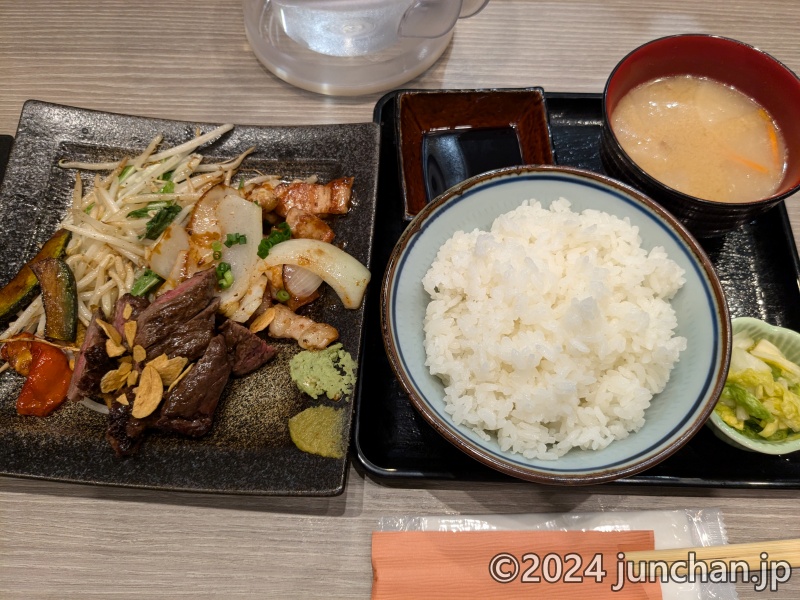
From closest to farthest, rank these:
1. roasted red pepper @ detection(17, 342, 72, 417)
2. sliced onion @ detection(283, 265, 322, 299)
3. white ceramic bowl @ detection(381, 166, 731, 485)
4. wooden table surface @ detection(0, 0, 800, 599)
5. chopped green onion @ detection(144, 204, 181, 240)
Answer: white ceramic bowl @ detection(381, 166, 731, 485)
wooden table surface @ detection(0, 0, 800, 599)
roasted red pepper @ detection(17, 342, 72, 417)
sliced onion @ detection(283, 265, 322, 299)
chopped green onion @ detection(144, 204, 181, 240)

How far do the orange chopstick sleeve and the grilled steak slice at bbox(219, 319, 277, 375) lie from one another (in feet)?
2.63

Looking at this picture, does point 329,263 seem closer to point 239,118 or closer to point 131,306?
point 131,306

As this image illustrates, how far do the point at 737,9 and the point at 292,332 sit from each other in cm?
321

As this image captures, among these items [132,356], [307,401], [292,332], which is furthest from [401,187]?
[132,356]

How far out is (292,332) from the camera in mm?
2129

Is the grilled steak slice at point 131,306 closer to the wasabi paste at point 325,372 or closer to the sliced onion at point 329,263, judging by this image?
the sliced onion at point 329,263

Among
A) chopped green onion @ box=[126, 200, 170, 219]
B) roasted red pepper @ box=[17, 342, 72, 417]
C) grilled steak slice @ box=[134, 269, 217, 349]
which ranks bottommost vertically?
roasted red pepper @ box=[17, 342, 72, 417]

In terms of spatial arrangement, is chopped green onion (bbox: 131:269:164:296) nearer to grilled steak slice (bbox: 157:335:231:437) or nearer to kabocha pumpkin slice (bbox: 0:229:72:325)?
kabocha pumpkin slice (bbox: 0:229:72:325)

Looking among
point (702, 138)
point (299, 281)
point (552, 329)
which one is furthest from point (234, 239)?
point (702, 138)

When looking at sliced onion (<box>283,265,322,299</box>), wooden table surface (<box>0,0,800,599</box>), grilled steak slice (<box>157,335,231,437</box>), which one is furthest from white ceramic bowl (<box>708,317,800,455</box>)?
grilled steak slice (<box>157,335,231,437</box>)

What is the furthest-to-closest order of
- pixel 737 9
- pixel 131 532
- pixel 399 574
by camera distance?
pixel 737 9
pixel 131 532
pixel 399 574

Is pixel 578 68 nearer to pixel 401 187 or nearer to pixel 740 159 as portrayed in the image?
pixel 740 159

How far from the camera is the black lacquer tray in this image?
1.82m

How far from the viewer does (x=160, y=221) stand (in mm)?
2342
